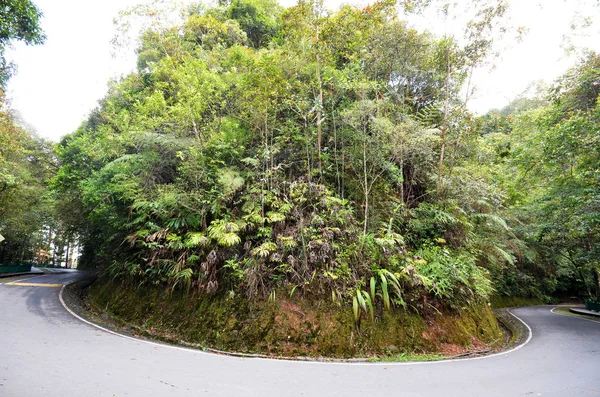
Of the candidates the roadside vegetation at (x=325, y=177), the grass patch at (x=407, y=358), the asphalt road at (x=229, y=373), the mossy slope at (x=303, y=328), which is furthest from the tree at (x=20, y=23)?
the grass patch at (x=407, y=358)

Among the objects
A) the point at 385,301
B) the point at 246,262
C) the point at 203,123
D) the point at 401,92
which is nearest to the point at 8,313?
the point at 246,262

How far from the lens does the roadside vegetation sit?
8.11 metres

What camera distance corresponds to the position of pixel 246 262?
8.36 meters

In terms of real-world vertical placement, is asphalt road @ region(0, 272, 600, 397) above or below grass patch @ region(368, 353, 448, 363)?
above

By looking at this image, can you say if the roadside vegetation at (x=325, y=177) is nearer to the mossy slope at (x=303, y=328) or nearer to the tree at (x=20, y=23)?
the mossy slope at (x=303, y=328)

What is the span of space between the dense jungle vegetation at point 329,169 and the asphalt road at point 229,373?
198 cm

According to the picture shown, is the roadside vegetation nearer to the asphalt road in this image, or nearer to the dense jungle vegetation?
the dense jungle vegetation

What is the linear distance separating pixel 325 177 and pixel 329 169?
33cm

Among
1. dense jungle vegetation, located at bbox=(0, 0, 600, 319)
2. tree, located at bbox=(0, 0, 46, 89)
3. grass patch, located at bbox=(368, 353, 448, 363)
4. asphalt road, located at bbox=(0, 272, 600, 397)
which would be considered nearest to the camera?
asphalt road, located at bbox=(0, 272, 600, 397)

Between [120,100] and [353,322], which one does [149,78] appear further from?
[353,322]

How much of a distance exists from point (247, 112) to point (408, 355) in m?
8.73

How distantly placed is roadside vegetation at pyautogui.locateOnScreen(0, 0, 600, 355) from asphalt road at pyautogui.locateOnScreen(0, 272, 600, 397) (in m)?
1.32

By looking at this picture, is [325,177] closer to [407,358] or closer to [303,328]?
[303,328]

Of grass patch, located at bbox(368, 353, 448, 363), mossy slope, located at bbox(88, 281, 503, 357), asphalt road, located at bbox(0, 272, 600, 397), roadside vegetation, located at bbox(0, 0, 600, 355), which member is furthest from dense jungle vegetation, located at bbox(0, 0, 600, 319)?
asphalt road, located at bbox(0, 272, 600, 397)
